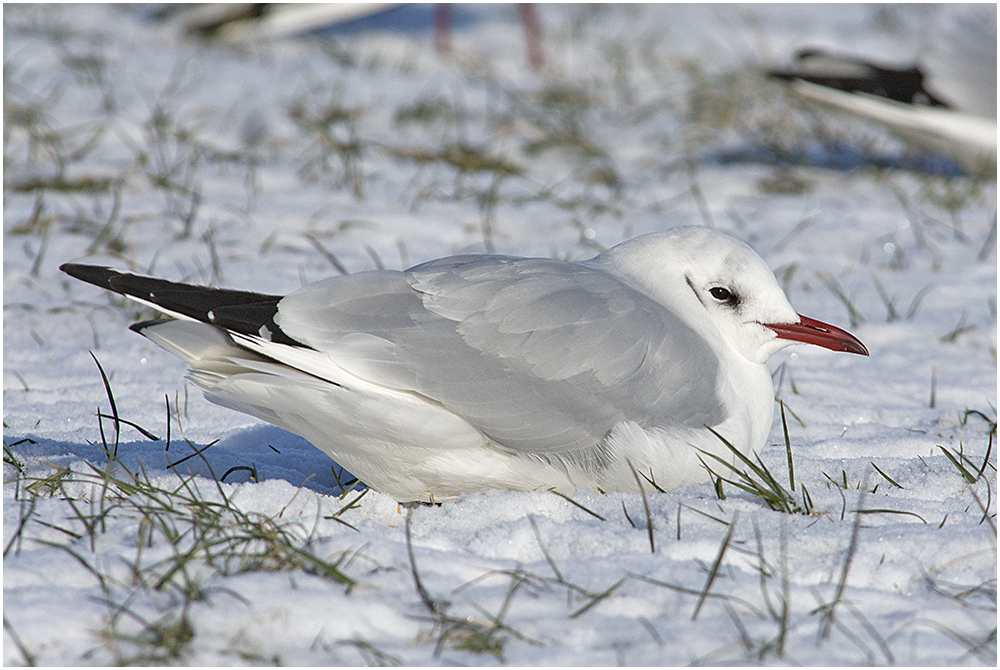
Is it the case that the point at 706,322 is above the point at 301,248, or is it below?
above

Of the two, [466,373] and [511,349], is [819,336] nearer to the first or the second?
[511,349]

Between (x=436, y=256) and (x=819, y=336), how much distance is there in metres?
2.10

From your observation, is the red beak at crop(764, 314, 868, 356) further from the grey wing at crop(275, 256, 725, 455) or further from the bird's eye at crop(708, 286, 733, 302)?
the grey wing at crop(275, 256, 725, 455)

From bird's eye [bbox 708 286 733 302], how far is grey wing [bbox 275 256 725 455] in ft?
1.07

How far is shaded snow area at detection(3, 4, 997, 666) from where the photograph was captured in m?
1.73

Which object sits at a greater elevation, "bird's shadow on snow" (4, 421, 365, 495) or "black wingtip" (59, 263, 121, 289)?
"black wingtip" (59, 263, 121, 289)

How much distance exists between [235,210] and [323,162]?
27.7 inches

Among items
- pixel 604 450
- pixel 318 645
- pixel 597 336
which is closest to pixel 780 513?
pixel 604 450

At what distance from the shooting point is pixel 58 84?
5.88 meters

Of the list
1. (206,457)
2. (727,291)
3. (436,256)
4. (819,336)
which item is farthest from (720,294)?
(436,256)

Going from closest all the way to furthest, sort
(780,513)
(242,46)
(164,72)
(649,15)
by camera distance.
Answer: (780,513), (164,72), (242,46), (649,15)

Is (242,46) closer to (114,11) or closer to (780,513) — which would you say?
(114,11)

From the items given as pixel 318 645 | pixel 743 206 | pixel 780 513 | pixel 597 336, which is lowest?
pixel 743 206

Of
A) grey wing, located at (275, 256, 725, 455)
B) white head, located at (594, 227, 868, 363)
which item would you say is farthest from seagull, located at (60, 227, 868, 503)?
white head, located at (594, 227, 868, 363)
